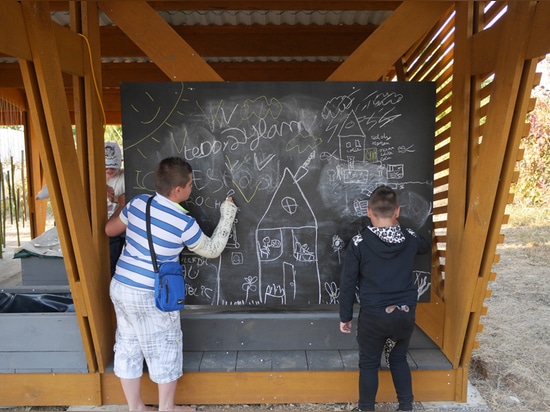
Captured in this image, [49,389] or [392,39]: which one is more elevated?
[392,39]

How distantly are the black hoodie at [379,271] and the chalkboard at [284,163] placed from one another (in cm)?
59

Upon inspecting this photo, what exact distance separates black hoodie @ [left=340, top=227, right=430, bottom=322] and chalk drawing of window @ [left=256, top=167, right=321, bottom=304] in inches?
23.8

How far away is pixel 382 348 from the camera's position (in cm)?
281

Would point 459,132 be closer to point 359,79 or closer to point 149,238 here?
point 359,79

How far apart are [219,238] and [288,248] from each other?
22.6 inches

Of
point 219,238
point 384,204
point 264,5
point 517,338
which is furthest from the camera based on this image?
point 517,338

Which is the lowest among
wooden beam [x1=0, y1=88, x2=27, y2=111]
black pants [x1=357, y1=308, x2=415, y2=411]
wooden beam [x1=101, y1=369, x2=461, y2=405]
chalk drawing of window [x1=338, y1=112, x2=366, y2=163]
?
wooden beam [x1=101, y1=369, x2=461, y2=405]

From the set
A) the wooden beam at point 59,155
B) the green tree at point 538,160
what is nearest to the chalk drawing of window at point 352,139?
the wooden beam at point 59,155

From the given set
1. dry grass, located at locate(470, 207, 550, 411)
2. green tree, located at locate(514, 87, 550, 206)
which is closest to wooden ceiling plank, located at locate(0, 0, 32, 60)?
dry grass, located at locate(470, 207, 550, 411)

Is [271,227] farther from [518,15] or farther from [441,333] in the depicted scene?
[518,15]

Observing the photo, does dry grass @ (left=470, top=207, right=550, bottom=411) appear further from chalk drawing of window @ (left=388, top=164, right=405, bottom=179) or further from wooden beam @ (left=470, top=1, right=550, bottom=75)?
wooden beam @ (left=470, top=1, right=550, bottom=75)

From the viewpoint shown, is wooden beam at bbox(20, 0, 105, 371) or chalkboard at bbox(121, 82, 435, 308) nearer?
wooden beam at bbox(20, 0, 105, 371)

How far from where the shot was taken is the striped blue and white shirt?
2711mm

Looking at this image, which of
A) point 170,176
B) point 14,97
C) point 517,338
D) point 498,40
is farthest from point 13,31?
point 14,97
